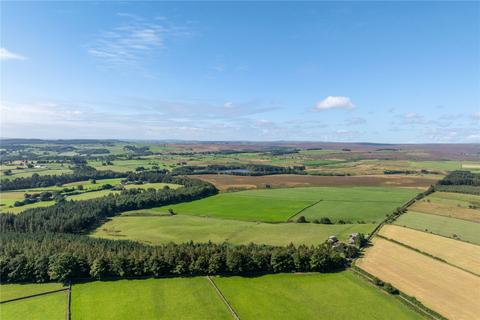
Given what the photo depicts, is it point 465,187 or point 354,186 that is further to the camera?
point 354,186

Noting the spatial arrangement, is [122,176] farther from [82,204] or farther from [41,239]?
[41,239]

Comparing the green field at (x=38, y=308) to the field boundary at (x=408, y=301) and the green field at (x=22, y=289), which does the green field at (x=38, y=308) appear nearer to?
the green field at (x=22, y=289)

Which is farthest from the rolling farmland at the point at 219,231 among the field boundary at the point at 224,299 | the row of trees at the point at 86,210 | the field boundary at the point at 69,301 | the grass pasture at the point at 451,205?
the grass pasture at the point at 451,205

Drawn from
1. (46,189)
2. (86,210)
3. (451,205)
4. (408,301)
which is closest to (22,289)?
(86,210)

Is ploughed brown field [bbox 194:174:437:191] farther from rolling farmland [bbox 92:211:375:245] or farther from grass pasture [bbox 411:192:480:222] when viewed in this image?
rolling farmland [bbox 92:211:375:245]

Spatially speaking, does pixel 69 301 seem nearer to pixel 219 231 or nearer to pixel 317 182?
pixel 219 231

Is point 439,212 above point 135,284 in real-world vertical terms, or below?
above

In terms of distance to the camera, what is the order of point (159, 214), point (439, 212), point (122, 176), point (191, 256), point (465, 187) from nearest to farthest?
point (191, 256), point (439, 212), point (159, 214), point (465, 187), point (122, 176)

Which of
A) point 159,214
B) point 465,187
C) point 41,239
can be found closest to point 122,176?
point 159,214

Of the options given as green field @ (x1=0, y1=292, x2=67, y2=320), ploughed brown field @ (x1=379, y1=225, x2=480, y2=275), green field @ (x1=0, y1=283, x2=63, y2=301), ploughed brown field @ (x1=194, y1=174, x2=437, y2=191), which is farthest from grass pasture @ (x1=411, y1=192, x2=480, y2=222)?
green field @ (x1=0, y1=283, x2=63, y2=301)
